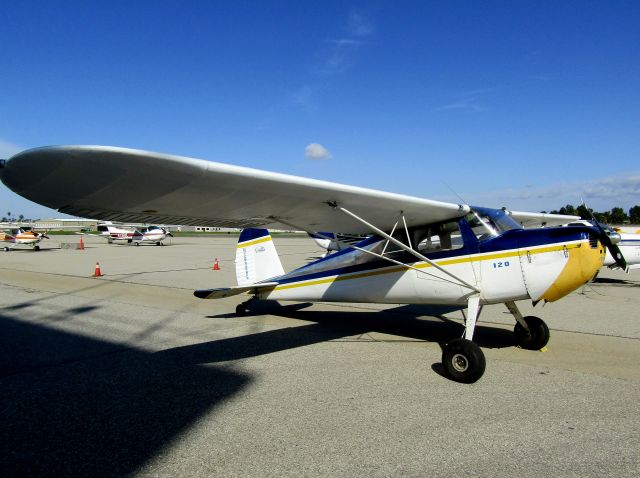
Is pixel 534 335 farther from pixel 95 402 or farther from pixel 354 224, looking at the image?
pixel 95 402

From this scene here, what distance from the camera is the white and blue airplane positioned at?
3104 mm

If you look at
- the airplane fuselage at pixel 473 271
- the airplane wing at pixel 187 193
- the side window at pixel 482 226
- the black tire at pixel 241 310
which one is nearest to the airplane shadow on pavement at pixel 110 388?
the airplane fuselage at pixel 473 271

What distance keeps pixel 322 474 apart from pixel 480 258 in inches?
132

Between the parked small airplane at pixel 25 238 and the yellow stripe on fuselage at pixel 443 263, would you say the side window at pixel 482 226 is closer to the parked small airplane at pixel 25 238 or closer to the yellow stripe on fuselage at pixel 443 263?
the yellow stripe on fuselage at pixel 443 263

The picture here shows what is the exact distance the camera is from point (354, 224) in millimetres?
6078

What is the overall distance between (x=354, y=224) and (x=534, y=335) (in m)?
2.92

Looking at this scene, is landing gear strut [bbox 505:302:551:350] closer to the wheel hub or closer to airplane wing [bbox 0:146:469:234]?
the wheel hub

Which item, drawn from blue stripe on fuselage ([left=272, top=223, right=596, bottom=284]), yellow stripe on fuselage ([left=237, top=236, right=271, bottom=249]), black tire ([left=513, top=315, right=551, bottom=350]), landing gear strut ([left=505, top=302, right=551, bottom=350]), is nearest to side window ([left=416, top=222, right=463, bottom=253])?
blue stripe on fuselage ([left=272, top=223, right=596, bottom=284])

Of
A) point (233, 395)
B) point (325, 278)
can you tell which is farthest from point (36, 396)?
point (325, 278)

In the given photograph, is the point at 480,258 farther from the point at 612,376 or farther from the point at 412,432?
the point at 412,432

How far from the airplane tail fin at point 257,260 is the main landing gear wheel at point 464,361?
13.0 ft

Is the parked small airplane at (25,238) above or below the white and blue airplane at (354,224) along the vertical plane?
above

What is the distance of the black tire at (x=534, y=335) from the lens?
5711mm

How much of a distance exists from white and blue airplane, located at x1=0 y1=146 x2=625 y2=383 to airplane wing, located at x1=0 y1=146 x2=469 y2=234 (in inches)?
0.4
